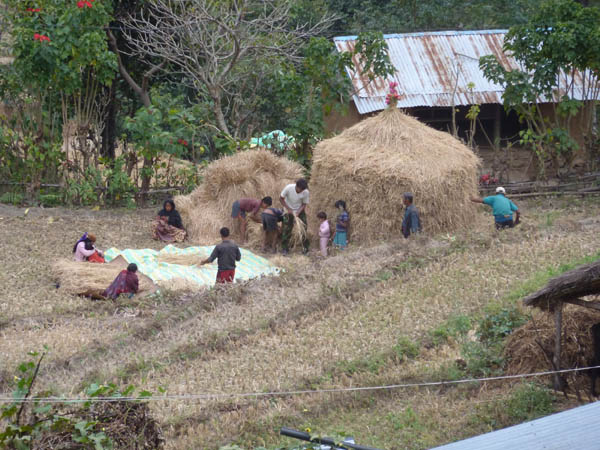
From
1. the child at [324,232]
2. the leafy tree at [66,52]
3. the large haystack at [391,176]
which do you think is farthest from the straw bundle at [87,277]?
the leafy tree at [66,52]

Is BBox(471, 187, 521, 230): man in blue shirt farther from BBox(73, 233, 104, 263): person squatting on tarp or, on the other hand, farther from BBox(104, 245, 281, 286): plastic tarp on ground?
BBox(73, 233, 104, 263): person squatting on tarp

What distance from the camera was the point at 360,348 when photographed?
8.88 m

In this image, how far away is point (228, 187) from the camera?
1592 centimetres

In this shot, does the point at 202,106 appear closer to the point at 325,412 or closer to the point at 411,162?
the point at 411,162

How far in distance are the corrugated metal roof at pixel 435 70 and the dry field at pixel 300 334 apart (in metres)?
6.52

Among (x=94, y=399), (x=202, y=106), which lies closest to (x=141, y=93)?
(x=202, y=106)

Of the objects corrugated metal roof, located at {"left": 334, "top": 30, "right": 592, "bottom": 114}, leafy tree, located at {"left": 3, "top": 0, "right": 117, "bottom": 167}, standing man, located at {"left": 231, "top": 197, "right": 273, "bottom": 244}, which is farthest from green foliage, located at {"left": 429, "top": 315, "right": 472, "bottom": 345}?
corrugated metal roof, located at {"left": 334, "top": 30, "right": 592, "bottom": 114}

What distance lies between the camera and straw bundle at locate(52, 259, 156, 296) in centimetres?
1194

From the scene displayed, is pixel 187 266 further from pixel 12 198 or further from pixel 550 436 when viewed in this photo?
pixel 550 436

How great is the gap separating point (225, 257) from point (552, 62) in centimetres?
1007

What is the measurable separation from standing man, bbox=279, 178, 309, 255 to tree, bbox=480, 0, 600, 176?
623 cm

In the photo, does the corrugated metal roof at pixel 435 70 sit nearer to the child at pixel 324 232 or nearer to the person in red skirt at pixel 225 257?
the child at pixel 324 232

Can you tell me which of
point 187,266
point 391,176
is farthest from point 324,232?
point 187,266

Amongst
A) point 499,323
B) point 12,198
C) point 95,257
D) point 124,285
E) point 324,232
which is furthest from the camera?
point 12,198
